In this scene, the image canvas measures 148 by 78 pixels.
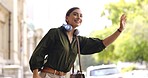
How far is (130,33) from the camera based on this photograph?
977 inches

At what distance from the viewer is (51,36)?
10.8 ft

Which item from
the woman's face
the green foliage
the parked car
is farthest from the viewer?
the green foliage

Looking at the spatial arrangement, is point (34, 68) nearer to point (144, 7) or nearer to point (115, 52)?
point (144, 7)

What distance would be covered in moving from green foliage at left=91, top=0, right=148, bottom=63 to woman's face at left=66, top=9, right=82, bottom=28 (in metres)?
20.1

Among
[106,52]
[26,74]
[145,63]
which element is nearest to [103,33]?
[106,52]

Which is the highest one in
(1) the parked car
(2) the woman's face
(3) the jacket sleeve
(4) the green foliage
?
(4) the green foliage

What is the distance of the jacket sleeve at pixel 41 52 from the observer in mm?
3232

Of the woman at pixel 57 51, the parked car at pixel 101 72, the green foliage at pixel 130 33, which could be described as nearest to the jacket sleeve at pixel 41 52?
the woman at pixel 57 51

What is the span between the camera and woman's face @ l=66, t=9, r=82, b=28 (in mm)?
3402

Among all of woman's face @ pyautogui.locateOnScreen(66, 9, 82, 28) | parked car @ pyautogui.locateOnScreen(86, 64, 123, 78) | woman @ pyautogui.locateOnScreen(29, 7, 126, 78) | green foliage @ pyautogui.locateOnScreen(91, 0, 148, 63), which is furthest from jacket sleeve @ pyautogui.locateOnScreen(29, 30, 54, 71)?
green foliage @ pyautogui.locateOnScreen(91, 0, 148, 63)

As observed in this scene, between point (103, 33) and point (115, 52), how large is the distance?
3.07 m

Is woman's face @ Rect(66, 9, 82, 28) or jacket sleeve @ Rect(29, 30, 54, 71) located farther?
woman's face @ Rect(66, 9, 82, 28)

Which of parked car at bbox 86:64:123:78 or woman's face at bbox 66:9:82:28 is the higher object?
woman's face at bbox 66:9:82:28

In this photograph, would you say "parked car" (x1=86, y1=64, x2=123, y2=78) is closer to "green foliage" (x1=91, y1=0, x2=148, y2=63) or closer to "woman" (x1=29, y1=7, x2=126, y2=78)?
"green foliage" (x1=91, y1=0, x2=148, y2=63)
